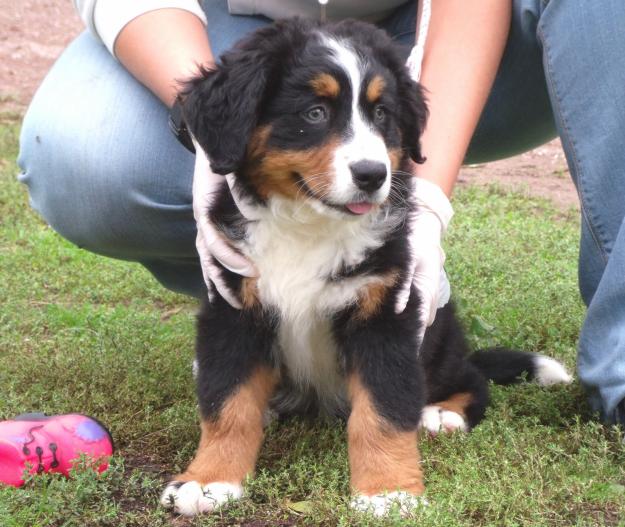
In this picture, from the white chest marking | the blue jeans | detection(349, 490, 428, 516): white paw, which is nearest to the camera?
detection(349, 490, 428, 516): white paw

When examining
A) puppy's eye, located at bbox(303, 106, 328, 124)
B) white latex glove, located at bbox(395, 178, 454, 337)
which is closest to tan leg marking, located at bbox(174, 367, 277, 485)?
white latex glove, located at bbox(395, 178, 454, 337)

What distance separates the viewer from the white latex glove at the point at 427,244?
2.94 meters

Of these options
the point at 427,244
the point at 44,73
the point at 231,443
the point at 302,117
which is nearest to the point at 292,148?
the point at 302,117

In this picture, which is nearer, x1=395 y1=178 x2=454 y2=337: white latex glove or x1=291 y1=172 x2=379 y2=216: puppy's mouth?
x1=291 y1=172 x2=379 y2=216: puppy's mouth

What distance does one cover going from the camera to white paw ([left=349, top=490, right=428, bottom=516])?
2516 millimetres

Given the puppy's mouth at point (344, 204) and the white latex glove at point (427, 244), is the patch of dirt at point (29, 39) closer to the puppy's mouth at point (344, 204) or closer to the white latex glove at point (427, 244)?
the white latex glove at point (427, 244)

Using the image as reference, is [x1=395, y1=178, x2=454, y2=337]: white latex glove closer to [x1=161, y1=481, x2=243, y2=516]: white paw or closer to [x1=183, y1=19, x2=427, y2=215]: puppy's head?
[x1=183, y1=19, x2=427, y2=215]: puppy's head

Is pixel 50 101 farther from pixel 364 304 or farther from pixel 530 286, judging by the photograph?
pixel 530 286

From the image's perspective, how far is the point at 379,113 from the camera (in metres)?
2.78

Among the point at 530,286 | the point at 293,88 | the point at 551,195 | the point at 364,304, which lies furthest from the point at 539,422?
the point at 551,195

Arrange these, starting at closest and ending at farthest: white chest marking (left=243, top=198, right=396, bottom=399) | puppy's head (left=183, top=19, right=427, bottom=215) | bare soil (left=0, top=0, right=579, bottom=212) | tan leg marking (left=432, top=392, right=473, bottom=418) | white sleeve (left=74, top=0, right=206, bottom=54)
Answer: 1. puppy's head (left=183, top=19, right=427, bottom=215)
2. white chest marking (left=243, top=198, right=396, bottom=399)
3. tan leg marking (left=432, top=392, right=473, bottom=418)
4. white sleeve (left=74, top=0, right=206, bottom=54)
5. bare soil (left=0, top=0, right=579, bottom=212)

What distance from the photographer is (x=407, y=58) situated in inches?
127

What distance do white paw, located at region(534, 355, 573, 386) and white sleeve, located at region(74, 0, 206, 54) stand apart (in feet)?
5.56

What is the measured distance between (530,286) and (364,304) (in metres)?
2.19
